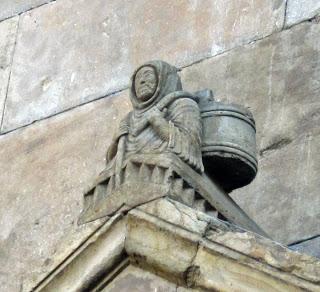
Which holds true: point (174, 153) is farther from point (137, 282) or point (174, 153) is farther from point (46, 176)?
point (46, 176)

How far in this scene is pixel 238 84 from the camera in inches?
248

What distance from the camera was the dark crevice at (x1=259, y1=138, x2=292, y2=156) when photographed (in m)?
6.01

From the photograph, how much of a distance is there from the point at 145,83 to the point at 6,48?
1886 millimetres

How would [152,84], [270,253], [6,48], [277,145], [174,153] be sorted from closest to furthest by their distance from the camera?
[270,253] → [174,153] → [152,84] → [277,145] → [6,48]

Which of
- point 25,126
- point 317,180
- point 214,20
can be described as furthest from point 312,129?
point 25,126

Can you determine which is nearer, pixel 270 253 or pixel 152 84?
pixel 270 253

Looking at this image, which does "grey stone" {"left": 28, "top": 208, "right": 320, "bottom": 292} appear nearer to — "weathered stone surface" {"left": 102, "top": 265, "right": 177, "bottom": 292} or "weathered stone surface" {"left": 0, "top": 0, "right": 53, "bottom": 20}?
"weathered stone surface" {"left": 102, "top": 265, "right": 177, "bottom": 292}

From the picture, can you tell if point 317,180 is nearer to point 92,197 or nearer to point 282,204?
point 282,204

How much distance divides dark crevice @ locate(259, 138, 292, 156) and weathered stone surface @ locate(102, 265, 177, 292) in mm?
1334

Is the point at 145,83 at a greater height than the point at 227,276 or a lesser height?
greater

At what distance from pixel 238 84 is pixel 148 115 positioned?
1.15 meters

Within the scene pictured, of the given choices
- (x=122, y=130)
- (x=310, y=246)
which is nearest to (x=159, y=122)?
(x=122, y=130)

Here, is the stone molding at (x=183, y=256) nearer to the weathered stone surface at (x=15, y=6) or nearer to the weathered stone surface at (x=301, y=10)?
the weathered stone surface at (x=301, y=10)

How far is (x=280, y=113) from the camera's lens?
6.09 meters
